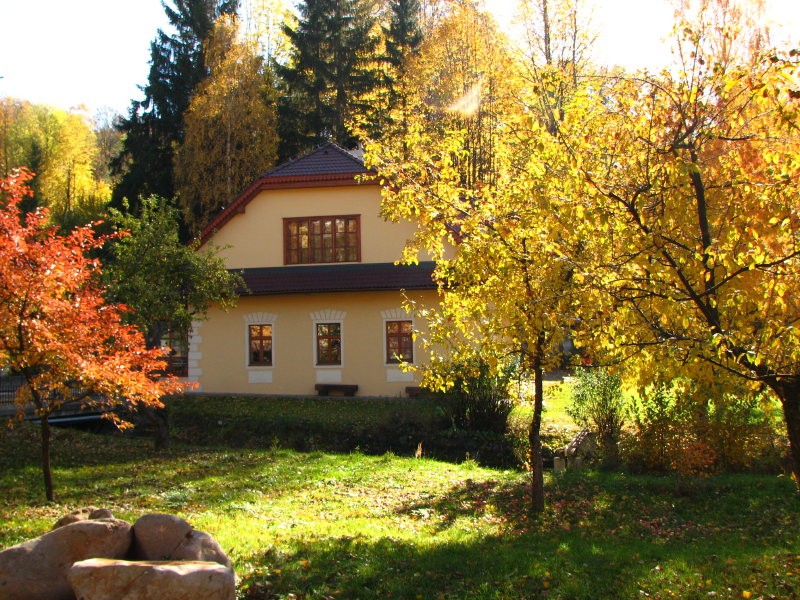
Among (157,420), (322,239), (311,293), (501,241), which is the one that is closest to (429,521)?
(501,241)

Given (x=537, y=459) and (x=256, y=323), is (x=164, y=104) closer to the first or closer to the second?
(x=256, y=323)

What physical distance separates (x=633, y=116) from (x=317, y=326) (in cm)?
1767

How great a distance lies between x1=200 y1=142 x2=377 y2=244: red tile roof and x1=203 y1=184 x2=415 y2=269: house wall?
233mm

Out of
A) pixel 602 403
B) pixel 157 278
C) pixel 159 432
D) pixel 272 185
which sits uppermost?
pixel 272 185

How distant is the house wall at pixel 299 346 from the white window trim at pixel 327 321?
0.03 meters

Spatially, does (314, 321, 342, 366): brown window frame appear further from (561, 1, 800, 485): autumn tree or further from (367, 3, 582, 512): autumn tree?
(561, 1, 800, 485): autumn tree

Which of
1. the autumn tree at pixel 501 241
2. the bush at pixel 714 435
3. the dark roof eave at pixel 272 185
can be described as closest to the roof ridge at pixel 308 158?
the dark roof eave at pixel 272 185

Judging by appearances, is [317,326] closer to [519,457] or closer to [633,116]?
[519,457]

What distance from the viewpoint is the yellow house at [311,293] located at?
23.0m

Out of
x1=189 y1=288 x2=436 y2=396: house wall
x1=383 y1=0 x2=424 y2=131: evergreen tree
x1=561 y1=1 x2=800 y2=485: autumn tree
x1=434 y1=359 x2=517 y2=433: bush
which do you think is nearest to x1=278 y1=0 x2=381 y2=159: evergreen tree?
x1=383 y1=0 x2=424 y2=131: evergreen tree

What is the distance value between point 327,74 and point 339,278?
58.5 ft

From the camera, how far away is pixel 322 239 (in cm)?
2355

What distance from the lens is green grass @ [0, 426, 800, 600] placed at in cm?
698

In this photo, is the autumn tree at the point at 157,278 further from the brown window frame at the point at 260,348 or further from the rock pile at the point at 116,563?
the rock pile at the point at 116,563
